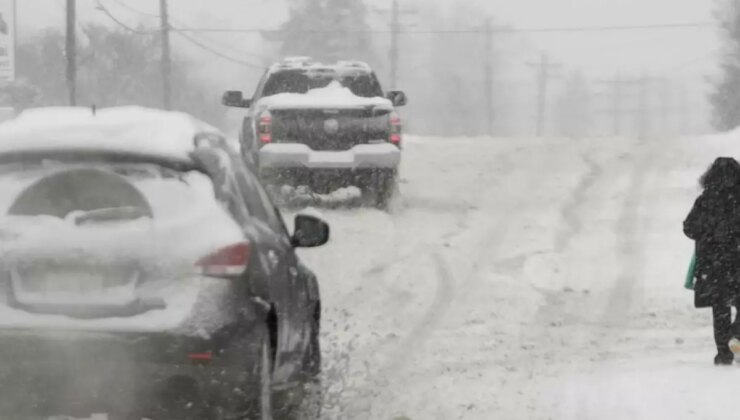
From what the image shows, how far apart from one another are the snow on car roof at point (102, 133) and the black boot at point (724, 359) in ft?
13.0

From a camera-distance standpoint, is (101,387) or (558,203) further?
(558,203)

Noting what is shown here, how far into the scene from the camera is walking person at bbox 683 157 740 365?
25.6ft

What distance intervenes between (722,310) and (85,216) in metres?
4.60

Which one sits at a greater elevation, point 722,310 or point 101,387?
point 101,387

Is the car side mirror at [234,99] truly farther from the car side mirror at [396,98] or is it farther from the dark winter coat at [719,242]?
the dark winter coat at [719,242]

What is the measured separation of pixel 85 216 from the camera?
5020mm

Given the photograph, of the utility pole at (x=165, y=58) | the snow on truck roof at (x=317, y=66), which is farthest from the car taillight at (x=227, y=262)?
the utility pole at (x=165, y=58)

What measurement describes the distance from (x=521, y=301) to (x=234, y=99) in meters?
7.55

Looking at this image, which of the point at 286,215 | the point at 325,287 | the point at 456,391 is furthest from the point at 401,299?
the point at 286,215

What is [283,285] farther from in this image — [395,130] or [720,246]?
[395,130]

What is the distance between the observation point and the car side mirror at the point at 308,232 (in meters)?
6.36

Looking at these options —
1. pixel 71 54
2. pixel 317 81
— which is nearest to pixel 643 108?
pixel 71 54

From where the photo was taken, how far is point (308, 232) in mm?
6367

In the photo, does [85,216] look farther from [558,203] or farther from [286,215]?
[558,203]
